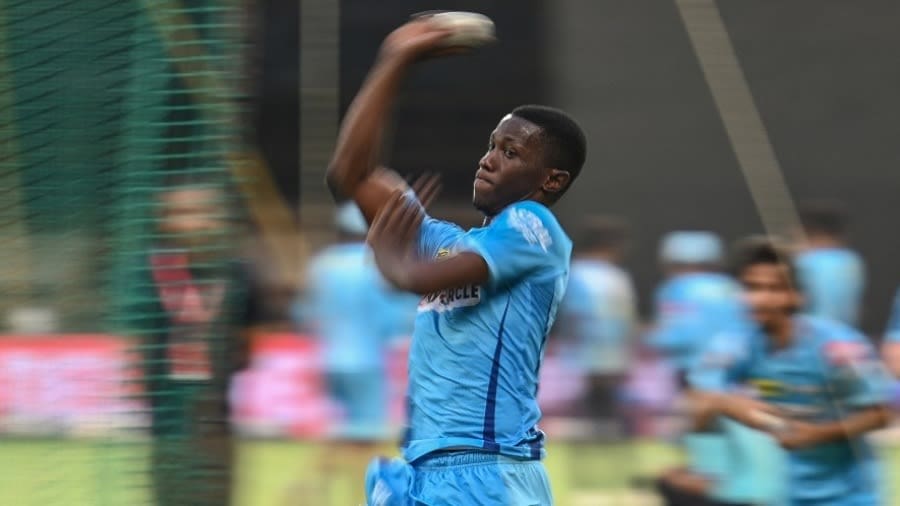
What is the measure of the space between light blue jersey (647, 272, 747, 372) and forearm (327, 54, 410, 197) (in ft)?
20.2

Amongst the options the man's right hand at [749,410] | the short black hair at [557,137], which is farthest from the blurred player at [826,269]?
the short black hair at [557,137]

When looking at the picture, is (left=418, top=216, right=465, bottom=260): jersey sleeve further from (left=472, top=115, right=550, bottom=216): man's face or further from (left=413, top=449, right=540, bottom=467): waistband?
(left=413, top=449, right=540, bottom=467): waistband

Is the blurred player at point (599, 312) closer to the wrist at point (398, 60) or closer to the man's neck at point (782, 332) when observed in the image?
the man's neck at point (782, 332)

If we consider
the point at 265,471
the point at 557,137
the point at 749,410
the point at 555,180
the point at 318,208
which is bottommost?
the point at 265,471

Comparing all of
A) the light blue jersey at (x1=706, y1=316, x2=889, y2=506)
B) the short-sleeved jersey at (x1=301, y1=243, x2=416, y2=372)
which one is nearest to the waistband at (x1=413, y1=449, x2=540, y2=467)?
the light blue jersey at (x1=706, y1=316, x2=889, y2=506)

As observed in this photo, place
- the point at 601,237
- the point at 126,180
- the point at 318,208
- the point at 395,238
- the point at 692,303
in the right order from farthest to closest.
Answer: the point at 318,208, the point at 601,237, the point at 692,303, the point at 126,180, the point at 395,238

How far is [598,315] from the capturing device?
441 inches

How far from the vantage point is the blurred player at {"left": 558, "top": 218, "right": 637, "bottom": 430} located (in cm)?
1113

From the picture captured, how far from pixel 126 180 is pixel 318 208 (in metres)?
13.3

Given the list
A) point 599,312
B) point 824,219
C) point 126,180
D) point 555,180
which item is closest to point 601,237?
point 599,312

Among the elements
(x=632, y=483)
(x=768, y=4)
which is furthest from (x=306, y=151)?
(x=632, y=483)

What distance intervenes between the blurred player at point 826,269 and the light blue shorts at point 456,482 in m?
7.20

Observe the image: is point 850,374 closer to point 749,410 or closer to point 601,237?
point 749,410

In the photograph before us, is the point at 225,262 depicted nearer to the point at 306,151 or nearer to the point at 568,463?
the point at 568,463
